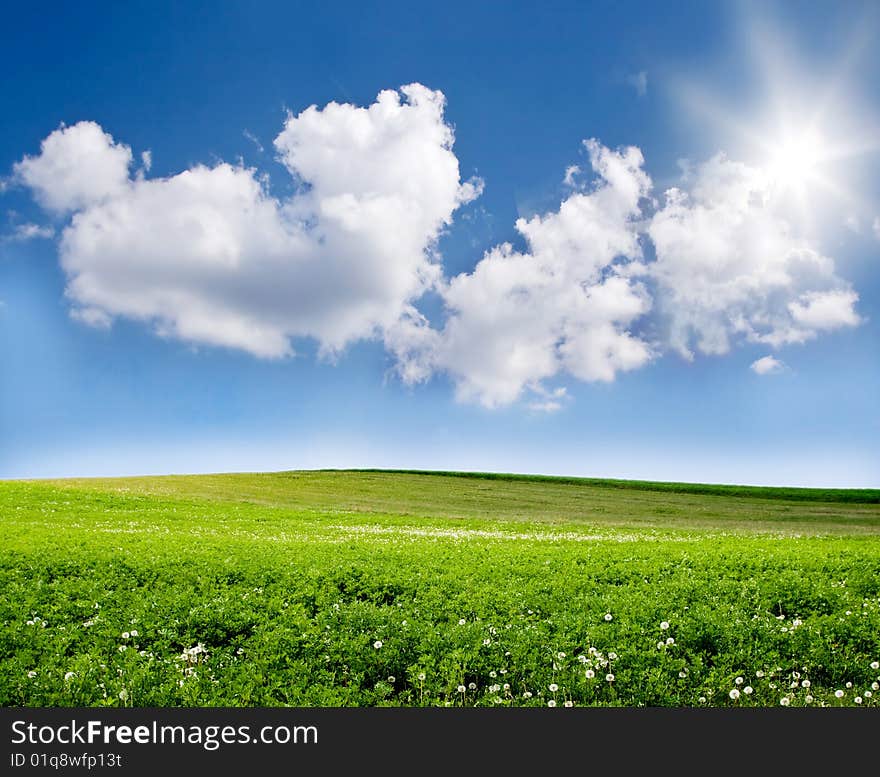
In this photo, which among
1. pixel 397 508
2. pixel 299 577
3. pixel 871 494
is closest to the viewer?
pixel 299 577

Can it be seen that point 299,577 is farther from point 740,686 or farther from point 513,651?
point 740,686

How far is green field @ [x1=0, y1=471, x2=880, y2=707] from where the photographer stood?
9.87m

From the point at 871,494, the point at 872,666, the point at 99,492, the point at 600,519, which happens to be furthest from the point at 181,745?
the point at 871,494

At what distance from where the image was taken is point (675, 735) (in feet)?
28.6

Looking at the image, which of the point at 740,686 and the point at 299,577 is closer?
the point at 740,686

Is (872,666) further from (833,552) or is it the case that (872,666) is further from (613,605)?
(833,552)

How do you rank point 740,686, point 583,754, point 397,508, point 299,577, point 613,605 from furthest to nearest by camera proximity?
point 397,508 < point 299,577 < point 613,605 < point 740,686 < point 583,754

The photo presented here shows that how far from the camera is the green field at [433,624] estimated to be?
9867mm

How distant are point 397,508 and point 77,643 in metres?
38.8

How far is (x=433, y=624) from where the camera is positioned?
12.0 meters

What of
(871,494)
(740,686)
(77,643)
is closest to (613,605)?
(740,686)

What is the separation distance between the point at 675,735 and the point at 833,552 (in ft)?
47.5

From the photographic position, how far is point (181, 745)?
853 cm

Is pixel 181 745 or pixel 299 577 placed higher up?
pixel 299 577
